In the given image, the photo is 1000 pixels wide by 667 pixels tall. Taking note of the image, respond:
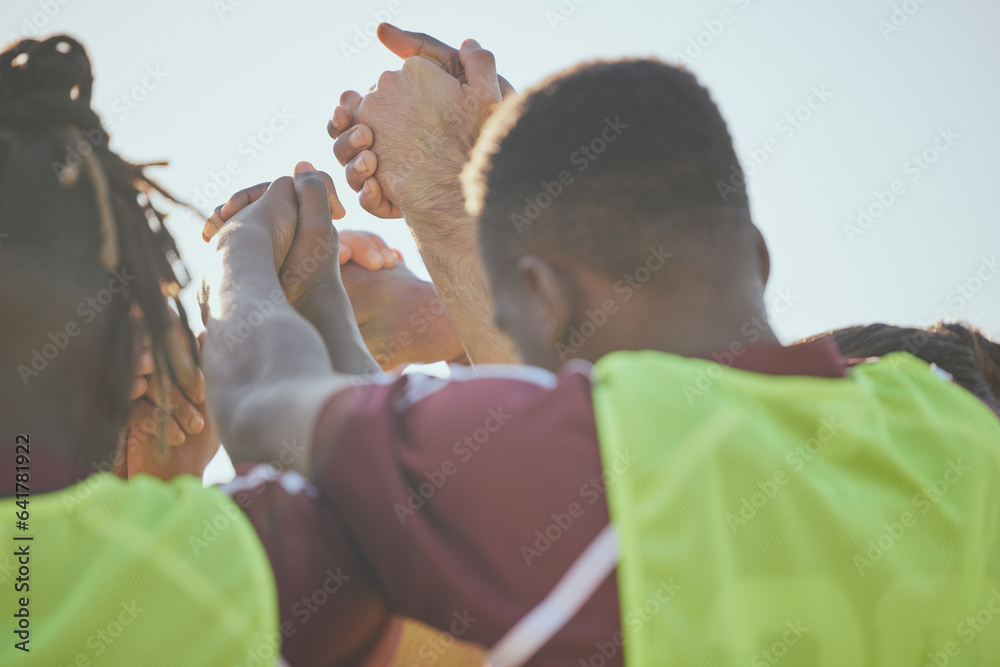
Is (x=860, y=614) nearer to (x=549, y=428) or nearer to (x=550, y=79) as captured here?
(x=549, y=428)

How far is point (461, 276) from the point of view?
7.88 ft

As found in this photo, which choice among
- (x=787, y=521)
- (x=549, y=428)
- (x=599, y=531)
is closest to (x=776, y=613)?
(x=787, y=521)

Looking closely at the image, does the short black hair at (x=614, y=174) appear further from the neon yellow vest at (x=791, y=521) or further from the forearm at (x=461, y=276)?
the forearm at (x=461, y=276)

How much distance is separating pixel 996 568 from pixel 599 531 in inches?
18.9

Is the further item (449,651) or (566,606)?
(449,651)

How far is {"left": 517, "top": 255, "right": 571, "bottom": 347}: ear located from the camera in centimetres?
120

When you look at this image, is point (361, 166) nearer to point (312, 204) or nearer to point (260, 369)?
point (312, 204)

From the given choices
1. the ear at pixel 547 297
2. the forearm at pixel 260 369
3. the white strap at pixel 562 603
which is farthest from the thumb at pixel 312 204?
the white strap at pixel 562 603

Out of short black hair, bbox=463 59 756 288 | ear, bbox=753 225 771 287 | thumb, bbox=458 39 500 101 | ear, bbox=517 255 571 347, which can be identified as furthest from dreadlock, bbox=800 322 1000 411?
thumb, bbox=458 39 500 101

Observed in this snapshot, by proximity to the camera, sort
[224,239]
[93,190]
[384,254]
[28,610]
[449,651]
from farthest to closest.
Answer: [384,254]
[449,651]
[224,239]
[93,190]
[28,610]

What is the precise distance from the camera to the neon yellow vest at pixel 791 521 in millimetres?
949

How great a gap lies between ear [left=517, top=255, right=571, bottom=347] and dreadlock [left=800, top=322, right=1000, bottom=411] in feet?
3.42

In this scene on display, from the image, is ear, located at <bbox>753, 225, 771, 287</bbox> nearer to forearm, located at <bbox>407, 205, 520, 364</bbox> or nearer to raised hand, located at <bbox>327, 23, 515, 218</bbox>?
forearm, located at <bbox>407, 205, 520, 364</bbox>

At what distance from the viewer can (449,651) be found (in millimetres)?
2070
